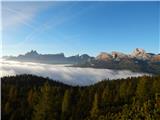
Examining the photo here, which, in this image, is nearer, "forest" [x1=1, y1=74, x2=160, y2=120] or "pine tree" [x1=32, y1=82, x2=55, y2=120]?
"pine tree" [x1=32, y1=82, x2=55, y2=120]

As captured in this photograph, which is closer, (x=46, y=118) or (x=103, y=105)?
(x=46, y=118)

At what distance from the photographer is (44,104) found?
106 meters

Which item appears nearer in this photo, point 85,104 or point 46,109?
point 46,109

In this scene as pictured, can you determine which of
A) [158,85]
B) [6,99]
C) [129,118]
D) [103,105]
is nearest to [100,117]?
[129,118]

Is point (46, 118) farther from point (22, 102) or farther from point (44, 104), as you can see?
point (22, 102)

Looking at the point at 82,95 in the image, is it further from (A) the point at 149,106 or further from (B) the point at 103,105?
(A) the point at 149,106

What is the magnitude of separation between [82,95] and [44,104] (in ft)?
207

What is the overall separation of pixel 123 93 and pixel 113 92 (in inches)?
259

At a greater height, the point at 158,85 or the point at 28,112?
the point at 158,85

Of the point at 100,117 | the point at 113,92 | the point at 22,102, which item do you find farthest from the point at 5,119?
the point at 113,92

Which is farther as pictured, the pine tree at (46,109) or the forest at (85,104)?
the forest at (85,104)

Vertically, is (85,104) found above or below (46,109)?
below

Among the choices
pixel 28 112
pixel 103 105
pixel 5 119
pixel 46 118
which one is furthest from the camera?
pixel 103 105

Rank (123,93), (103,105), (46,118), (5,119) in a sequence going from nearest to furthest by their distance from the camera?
1. (46,118)
2. (5,119)
3. (103,105)
4. (123,93)
